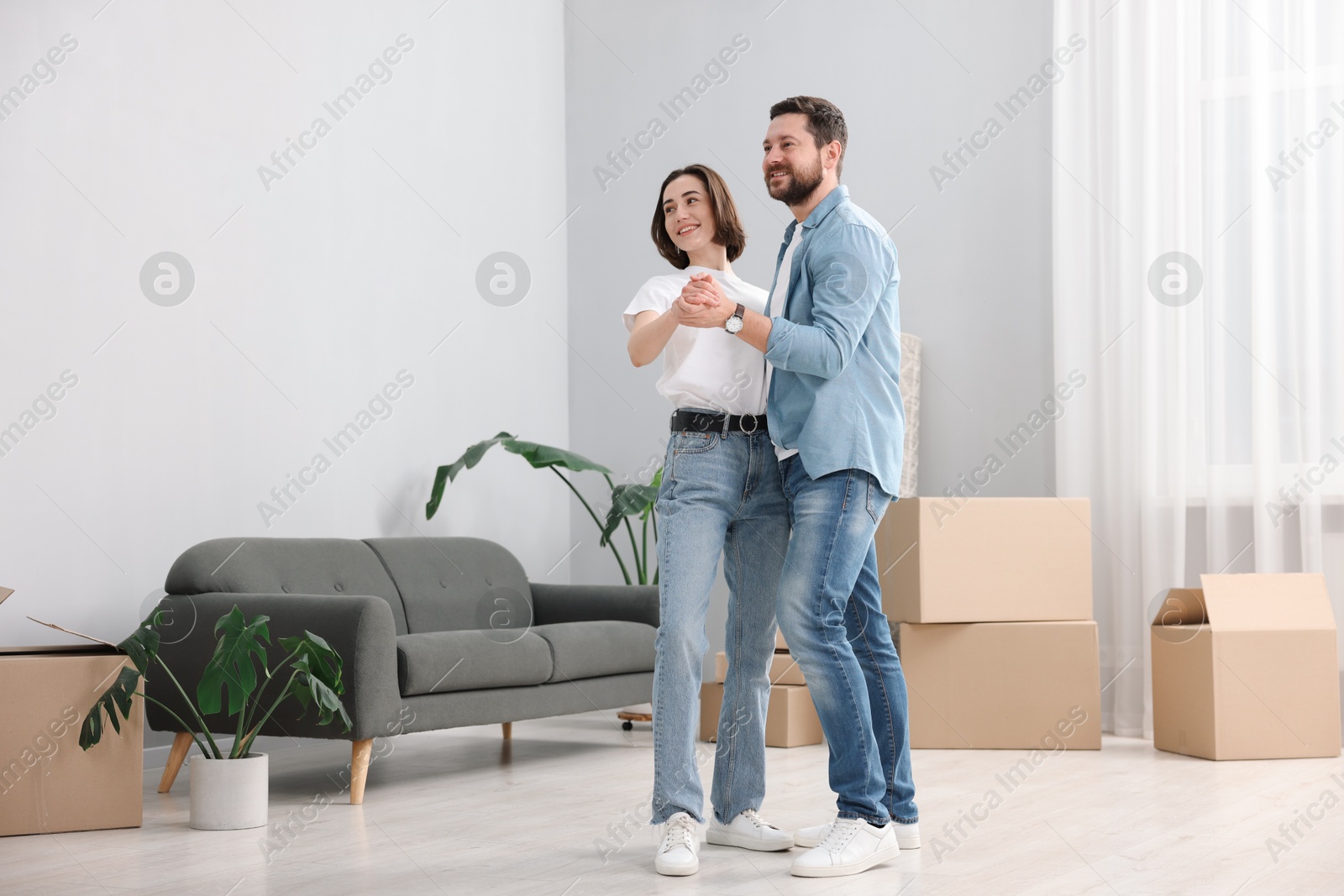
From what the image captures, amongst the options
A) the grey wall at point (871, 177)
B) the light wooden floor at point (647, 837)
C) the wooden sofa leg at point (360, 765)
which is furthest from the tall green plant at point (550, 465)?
the wooden sofa leg at point (360, 765)

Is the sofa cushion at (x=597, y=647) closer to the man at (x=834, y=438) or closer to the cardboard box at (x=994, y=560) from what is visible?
the cardboard box at (x=994, y=560)

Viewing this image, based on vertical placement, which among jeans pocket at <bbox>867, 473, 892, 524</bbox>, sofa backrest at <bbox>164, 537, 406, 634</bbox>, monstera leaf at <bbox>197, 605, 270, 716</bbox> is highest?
jeans pocket at <bbox>867, 473, 892, 524</bbox>

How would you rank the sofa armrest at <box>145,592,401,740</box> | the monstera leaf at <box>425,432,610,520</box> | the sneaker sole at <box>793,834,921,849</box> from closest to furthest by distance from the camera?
the sneaker sole at <box>793,834,921,849</box>
the sofa armrest at <box>145,592,401,740</box>
the monstera leaf at <box>425,432,610,520</box>

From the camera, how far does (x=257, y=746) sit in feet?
12.7

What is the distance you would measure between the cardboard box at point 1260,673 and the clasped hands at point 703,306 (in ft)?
7.45

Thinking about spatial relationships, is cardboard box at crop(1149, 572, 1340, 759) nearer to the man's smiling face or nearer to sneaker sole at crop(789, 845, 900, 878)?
sneaker sole at crop(789, 845, 900, 878)

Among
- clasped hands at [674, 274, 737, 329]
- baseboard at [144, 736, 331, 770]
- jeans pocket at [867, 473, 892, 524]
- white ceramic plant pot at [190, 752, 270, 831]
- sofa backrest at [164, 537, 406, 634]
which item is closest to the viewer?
clasped hands at [674, 274, 737, 329]

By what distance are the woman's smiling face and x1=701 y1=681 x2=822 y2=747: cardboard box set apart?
196 cm

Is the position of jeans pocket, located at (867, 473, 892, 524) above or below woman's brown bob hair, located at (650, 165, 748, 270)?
below

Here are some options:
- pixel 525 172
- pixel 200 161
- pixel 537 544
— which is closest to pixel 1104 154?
pixel 525 172

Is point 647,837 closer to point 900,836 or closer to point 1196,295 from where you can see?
point 900,836

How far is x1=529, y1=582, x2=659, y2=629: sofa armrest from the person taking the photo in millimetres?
4098

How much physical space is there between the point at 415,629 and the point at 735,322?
212 cm

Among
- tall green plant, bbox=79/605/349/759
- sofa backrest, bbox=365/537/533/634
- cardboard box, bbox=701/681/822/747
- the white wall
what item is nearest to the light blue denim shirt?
tall green plant, bbox=79/605/349/759
